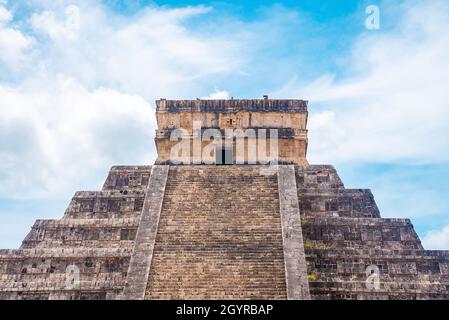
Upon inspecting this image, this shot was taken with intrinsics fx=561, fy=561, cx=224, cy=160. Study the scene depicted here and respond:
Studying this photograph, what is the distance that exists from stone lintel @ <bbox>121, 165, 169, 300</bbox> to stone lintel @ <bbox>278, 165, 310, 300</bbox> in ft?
10.9

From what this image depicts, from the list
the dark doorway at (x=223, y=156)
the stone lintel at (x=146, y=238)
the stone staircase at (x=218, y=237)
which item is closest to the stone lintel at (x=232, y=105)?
the dark doorway at (x=223, y=156)

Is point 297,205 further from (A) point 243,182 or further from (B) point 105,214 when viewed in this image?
(B) point 105,214

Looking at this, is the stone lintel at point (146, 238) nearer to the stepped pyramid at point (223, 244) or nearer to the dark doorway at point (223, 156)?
the stepped pyramid at point (223, 244)

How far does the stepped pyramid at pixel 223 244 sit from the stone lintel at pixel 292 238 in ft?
0.09

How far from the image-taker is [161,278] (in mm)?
13109

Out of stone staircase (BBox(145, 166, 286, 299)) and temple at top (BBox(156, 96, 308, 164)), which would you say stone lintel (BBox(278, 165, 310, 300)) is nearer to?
stone staircase (BBox(145, 166, 286, 299))

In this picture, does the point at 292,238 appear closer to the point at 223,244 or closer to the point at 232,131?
the point at 223,244

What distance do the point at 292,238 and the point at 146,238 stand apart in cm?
371

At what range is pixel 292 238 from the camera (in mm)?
14172

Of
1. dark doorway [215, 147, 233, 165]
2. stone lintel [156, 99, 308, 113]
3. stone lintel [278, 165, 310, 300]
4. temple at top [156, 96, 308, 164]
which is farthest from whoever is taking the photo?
stone lintel [156, 99, 308, 113]

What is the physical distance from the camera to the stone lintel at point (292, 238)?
499 inches

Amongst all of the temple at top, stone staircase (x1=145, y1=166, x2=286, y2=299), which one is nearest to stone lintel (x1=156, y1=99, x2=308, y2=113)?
the temple at top

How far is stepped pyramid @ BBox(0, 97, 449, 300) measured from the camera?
13102mm
